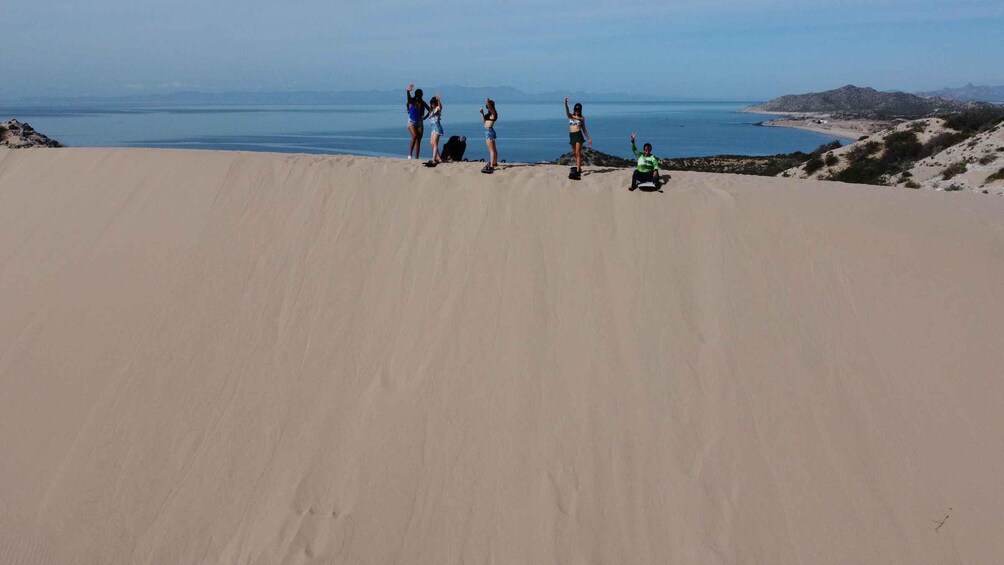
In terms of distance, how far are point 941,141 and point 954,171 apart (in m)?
6.88

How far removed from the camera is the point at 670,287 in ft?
20.7

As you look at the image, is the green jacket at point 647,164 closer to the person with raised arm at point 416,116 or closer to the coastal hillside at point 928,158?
the person with raised arm at point 416,116

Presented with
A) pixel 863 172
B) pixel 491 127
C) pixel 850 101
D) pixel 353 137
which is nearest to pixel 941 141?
pixel 863 172

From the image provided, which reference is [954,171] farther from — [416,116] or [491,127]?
[416,116]

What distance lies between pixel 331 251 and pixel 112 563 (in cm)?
365

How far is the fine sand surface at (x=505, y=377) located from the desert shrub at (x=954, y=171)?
7.63m

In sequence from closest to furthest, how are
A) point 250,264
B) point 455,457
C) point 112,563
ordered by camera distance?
point 112,563 → point 455,457 → point 250,264

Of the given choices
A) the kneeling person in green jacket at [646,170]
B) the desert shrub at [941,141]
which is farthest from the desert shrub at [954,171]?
the kneeling person in green jacket at [646,170]

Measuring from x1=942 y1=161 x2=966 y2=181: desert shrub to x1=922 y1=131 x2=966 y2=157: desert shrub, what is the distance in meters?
4.82

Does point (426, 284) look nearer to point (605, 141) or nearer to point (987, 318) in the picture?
point (987, 318)

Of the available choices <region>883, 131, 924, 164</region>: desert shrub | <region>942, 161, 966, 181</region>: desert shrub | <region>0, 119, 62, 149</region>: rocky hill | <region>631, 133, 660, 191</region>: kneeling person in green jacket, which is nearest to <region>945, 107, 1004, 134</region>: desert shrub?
<region>883, 131, 924, 164</region>: desert shrub

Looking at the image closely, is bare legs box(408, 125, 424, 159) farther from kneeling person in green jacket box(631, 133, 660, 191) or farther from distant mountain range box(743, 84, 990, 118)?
distant mountain range box(743, 84, 990, 118)

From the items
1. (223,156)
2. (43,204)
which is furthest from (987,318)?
(43,204)

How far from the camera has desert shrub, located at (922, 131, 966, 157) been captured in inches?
757
